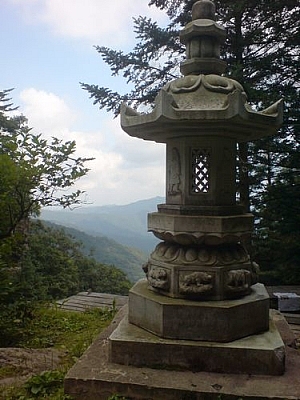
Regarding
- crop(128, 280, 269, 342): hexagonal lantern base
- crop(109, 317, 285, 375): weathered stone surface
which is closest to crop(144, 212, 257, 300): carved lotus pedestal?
crop(128, 280, 269, 342): hexagonal lantern base

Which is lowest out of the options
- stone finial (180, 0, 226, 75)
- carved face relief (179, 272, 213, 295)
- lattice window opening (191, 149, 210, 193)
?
carved face relief (179, 272, 213, 295)

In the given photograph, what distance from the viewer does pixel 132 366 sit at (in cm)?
281

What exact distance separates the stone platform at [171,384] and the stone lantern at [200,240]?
87 millimetres

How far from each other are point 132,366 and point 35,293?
306 cm

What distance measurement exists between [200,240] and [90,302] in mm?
3919

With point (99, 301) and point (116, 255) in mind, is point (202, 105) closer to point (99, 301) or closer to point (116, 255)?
point (99, 301)

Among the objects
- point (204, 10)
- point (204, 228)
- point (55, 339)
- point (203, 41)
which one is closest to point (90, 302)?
point (55, 339)

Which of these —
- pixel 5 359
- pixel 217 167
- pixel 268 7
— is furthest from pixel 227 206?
pixel 268 7

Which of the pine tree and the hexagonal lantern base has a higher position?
the pine tree

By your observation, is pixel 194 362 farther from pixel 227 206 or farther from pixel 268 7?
pixel 268 7

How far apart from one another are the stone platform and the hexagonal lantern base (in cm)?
28

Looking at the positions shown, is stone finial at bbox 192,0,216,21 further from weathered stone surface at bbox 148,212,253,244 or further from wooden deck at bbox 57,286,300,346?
wooden deck at bbox 57,286,300,346

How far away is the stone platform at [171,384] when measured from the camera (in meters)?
2.46

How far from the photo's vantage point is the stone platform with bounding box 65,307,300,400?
8.07ft
